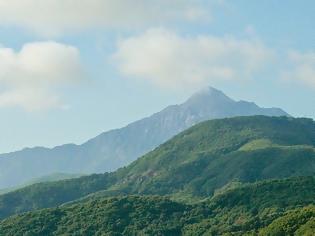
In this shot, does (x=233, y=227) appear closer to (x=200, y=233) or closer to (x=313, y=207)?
(x=200, y=233)

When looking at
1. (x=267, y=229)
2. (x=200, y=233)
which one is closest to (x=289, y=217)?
(x=267, y=229)

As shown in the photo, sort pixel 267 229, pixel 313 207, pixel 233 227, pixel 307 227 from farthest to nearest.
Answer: pixel 233 227, pixel 313 207, pixel 267 229, pixel 307 227

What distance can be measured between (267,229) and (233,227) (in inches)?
1402

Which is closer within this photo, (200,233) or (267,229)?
(267,229)

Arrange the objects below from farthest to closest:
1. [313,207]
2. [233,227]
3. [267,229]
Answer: [233,227], [313,207], [267,229]

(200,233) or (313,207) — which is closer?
(313,207)

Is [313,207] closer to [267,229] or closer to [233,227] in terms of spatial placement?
[267,229]

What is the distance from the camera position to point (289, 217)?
6186 inches

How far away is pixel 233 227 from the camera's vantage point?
18788cm

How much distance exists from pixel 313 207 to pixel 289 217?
34.3ft

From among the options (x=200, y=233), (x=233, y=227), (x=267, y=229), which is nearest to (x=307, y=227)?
(x=267, y=229)

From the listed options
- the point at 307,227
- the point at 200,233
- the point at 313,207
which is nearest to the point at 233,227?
the point at 200,233

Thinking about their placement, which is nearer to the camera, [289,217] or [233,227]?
[289,217]

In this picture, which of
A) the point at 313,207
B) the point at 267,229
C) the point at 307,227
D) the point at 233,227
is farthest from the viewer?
the point at 233,227
